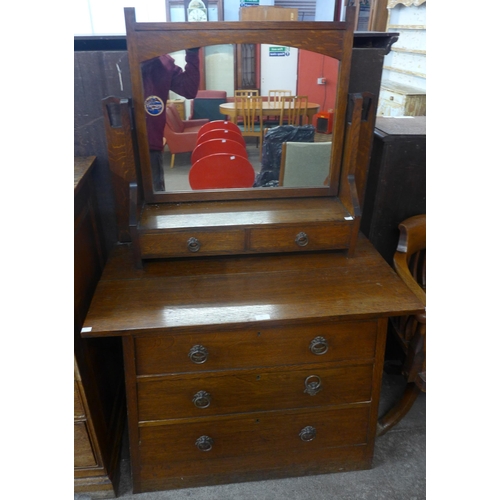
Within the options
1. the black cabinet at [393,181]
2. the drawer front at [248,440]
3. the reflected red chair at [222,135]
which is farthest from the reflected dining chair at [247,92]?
the drawer front at [248,440]

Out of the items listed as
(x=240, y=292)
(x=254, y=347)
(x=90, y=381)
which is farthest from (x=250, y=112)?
(x=90, y=381)

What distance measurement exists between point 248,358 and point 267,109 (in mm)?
765

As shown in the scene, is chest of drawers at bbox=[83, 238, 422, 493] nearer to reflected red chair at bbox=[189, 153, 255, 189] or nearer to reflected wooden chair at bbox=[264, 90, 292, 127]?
reflected red chair at bbox=[189, 153, 255, 189]

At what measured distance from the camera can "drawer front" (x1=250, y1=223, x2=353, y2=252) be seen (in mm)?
1329

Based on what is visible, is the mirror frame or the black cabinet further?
the black cabinet

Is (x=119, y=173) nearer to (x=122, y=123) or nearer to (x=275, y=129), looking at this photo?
(x=122, y=123)

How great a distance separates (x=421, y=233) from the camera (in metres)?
1.62

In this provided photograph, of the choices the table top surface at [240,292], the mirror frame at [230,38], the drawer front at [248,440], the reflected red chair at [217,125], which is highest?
the mirror frame at [230,38]

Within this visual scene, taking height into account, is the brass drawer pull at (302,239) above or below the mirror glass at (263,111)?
below

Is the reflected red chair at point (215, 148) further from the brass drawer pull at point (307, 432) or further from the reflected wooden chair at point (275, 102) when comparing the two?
the brass drawer pull at point (307, 432)

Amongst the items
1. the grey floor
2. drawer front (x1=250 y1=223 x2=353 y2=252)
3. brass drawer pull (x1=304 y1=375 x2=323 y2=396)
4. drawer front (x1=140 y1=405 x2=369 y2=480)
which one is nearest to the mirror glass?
drawer front (x1=250 y1=223 x2=353 y2=252)

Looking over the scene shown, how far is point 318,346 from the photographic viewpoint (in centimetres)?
125

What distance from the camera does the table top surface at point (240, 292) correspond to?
114 cm

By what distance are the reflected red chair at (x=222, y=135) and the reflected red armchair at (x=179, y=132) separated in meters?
0.02
